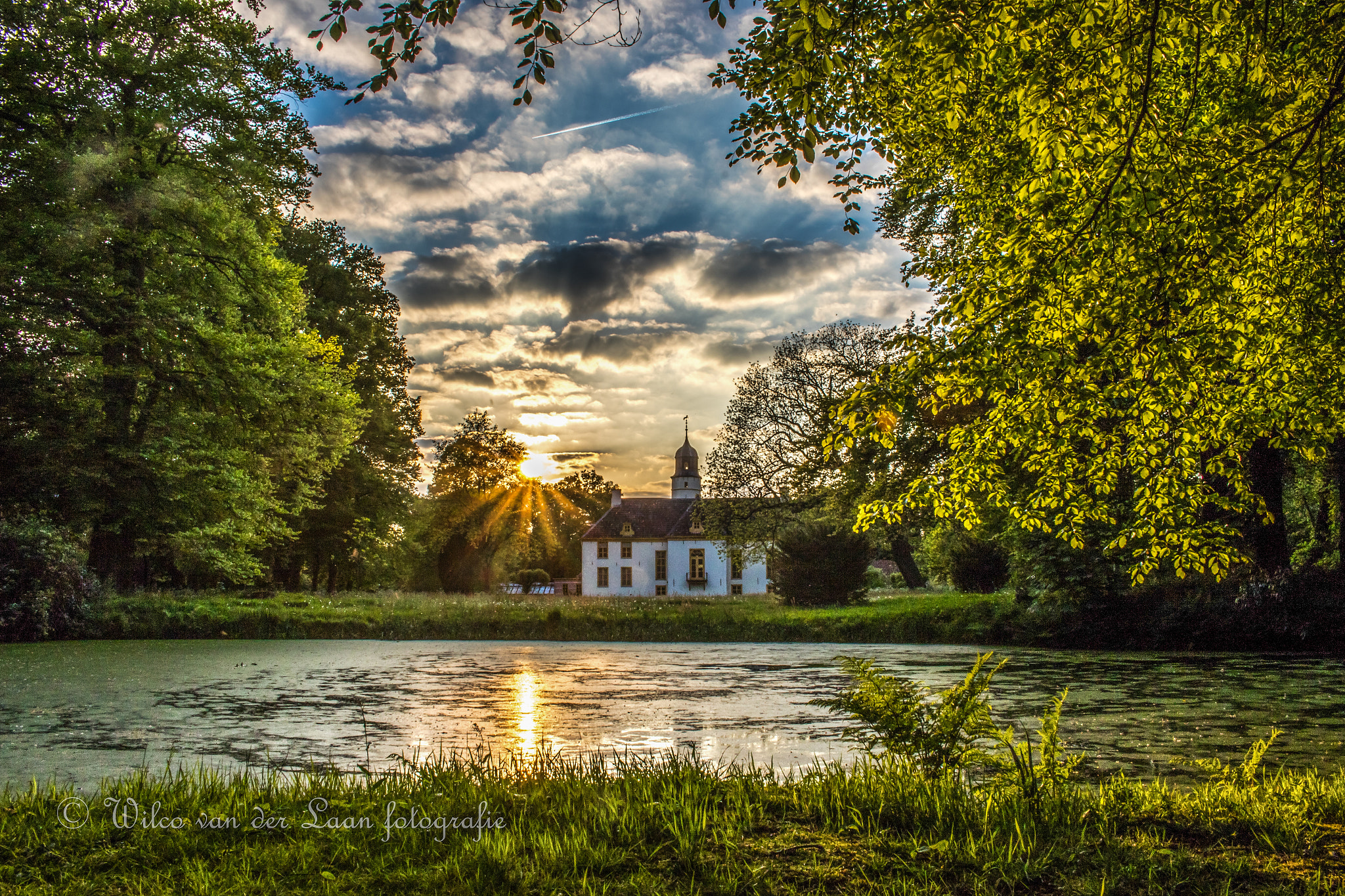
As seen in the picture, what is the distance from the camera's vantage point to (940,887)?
2592mm

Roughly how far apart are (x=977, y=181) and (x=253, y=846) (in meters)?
7.80

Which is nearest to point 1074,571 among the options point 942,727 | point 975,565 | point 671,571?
point 942,727

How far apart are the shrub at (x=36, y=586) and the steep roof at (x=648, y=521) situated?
1596 inches

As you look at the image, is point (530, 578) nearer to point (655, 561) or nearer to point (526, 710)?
point (655, 561)

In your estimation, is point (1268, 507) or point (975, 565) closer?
point (1268, 507)

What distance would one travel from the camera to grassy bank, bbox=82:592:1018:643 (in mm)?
14109

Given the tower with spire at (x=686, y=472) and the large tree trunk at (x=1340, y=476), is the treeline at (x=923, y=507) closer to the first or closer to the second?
the large tree trunk at (x=1340, y=476)

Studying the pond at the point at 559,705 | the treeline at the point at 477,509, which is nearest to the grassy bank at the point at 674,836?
the pond at the point at 559,705

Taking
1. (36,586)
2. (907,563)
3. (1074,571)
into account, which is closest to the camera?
(36,586)

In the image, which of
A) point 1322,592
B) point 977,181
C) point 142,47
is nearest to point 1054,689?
point 977,181

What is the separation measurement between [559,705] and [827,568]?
15.9 metres

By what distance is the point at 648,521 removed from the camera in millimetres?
54188

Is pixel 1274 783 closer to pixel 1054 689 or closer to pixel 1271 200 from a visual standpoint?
pixel 1271 200

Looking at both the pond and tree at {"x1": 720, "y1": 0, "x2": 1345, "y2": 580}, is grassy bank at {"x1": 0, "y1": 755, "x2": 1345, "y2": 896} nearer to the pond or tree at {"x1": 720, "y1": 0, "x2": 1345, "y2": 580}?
the pond
